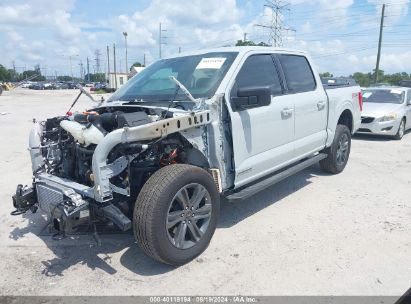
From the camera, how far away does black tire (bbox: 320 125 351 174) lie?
6.52 m

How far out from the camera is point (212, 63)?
14.8 feet

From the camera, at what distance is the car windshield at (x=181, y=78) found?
14.1ft

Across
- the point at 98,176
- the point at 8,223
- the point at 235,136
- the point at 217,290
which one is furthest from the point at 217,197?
the point at 8,223

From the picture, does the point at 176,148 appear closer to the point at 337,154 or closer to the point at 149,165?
the point at 149,165

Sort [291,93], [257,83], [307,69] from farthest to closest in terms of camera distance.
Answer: [307,69] → [291,93] → [257,83]

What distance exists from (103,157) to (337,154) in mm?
4585

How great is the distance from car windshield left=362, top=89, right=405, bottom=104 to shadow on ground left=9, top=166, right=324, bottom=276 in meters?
8.14

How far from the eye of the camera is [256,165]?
455 cm

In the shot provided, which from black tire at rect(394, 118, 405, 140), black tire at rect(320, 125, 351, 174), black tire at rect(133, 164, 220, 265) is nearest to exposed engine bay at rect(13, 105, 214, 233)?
black tire at rect(133, 164, 220, 265)

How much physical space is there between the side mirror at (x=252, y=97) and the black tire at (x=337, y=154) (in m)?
2.84

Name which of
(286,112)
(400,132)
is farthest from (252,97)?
(400,132)

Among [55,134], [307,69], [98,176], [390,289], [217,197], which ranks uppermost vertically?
[307,69]

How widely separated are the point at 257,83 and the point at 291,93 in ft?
2.51

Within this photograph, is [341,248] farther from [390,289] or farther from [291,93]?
[291,93]
